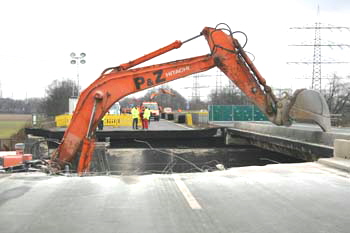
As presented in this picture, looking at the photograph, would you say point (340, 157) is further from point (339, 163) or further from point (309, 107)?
→ point (309, 107)

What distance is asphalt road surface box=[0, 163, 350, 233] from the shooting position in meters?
6.01

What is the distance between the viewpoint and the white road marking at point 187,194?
7.27 m

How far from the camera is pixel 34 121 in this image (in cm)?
3766

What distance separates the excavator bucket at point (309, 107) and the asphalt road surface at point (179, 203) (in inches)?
223

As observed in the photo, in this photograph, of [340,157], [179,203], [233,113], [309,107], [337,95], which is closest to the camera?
[179,203]

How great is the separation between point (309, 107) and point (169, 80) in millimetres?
5398

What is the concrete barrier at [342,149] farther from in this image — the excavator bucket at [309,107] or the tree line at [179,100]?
the tree line at [179,100]

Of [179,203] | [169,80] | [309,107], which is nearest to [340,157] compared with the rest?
[309,107]

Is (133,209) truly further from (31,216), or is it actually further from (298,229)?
(298,229)

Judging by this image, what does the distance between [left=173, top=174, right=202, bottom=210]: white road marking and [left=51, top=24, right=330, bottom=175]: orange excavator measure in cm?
522

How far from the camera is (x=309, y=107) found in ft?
52.9

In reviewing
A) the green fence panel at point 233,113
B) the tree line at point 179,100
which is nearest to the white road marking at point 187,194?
the tree line at point 179,100

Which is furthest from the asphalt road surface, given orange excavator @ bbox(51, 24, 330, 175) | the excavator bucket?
the excavator bucket

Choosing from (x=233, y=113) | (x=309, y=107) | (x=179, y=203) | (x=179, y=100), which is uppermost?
(x=179, y=100)
